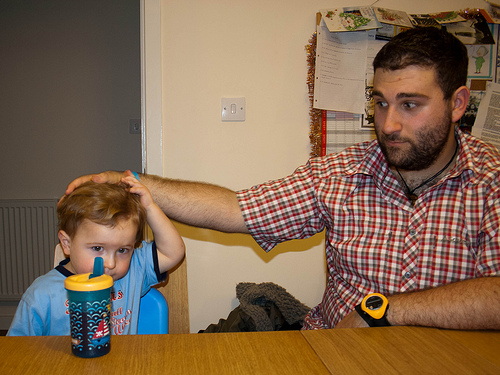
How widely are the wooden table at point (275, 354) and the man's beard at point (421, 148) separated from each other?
0.57m

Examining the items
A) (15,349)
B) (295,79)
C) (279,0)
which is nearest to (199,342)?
(15,349)

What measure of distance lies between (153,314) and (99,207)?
326 millimetres

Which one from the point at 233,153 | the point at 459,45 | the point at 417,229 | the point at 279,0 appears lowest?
the point at 417,229

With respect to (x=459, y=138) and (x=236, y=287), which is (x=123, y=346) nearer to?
(x=459, y=138)

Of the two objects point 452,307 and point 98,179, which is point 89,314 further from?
point 452,307

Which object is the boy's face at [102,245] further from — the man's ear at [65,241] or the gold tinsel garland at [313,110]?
the gold tinsel garland at [313,110]

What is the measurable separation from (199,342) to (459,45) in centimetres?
117

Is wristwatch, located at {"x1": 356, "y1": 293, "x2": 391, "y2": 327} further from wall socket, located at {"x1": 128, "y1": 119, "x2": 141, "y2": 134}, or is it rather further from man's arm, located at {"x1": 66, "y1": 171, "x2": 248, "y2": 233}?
wall socket, located at {"x1": 128, "y1": 119, "x2": 141, "y2": 134}

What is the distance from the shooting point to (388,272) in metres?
1.20

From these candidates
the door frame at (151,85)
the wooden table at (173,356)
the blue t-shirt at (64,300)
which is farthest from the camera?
the door frame at (151,85)

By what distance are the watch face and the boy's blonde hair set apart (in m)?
0.63

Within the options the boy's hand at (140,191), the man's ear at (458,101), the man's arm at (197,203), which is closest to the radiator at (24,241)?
the man's arm at (197,203)

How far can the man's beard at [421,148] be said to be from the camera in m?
1.29

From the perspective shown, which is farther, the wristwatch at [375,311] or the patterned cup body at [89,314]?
the wristwatch at [375,311]
